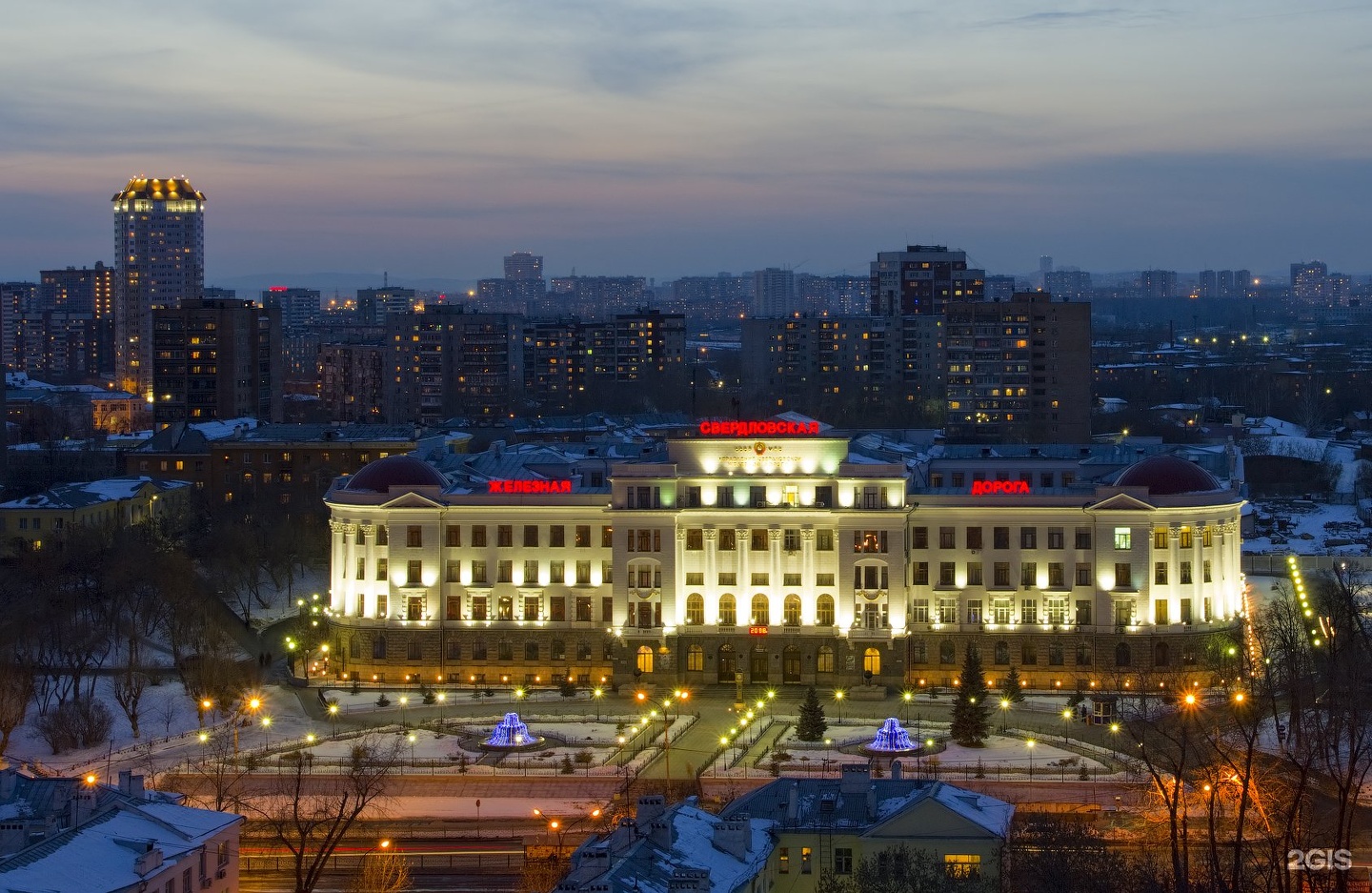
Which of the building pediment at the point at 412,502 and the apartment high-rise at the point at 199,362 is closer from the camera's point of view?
the building pediment at the point at 412,502

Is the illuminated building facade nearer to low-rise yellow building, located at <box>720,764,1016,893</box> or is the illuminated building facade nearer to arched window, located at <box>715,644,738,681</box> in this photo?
arched window, located at <box>715,644,738,681</box>

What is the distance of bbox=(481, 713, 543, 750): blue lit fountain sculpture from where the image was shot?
72938 mm

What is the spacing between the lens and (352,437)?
455 feet

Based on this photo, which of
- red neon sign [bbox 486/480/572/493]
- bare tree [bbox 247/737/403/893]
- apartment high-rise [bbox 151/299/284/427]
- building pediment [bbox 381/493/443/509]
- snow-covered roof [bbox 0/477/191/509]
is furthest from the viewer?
apartment high-rise [bbox 151/299/284/427]

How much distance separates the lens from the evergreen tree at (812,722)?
2958 inches

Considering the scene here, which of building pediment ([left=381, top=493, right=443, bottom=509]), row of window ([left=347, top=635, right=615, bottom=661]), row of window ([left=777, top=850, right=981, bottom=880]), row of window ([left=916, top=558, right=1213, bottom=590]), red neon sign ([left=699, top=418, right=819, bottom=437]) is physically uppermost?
red neon sign ([left=699, top=418, right=819, bottom=437])

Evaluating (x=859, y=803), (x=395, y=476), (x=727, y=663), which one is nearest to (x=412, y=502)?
(x=395, y=476)

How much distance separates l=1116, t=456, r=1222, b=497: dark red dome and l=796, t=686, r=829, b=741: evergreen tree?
17822 mm

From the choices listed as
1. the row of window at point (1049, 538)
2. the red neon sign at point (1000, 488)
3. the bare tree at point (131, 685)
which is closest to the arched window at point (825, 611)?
the row of window at point (1049, 538)

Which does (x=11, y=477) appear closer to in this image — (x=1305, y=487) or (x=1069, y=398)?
(x=1069, y=398)

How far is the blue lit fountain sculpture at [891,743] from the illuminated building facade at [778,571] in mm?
13056

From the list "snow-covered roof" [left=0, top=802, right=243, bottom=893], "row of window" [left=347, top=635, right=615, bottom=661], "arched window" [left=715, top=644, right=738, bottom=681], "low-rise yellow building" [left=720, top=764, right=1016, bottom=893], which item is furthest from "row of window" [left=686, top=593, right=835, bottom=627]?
"snow-covered roof" [left=0, top=802, right=243, bottom=893]

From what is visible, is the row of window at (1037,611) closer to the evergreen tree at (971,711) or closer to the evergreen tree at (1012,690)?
the evergreen tree at (1012,690)

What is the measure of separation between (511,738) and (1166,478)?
29.0 meters
